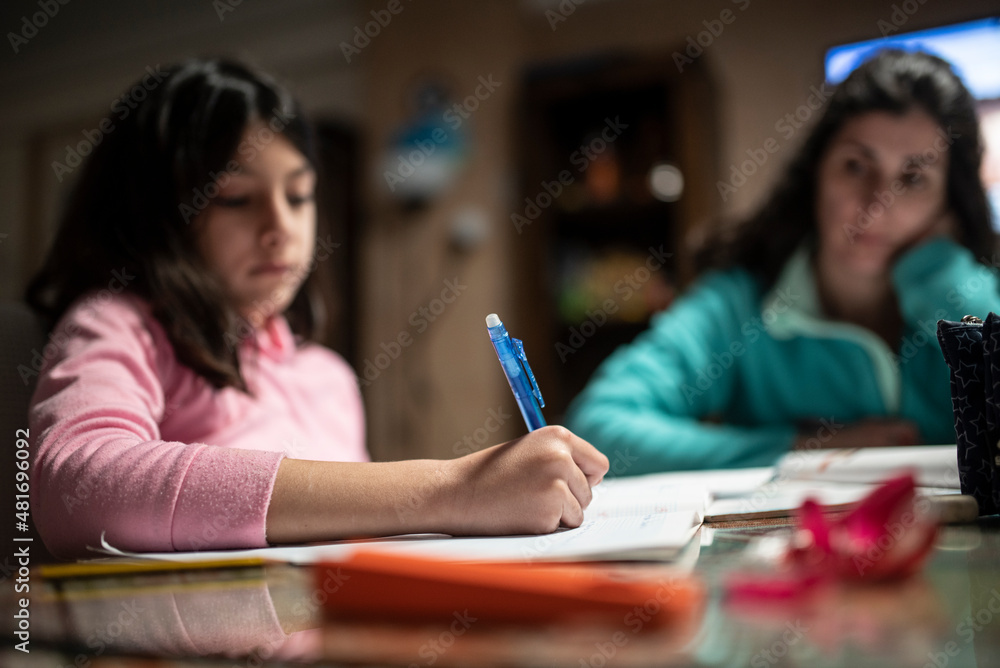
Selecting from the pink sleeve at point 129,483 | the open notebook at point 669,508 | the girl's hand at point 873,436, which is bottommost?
the girl's hand at point 873,436

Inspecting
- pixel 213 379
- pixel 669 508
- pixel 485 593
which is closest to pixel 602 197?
pixel 213 379

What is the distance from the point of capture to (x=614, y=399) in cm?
107

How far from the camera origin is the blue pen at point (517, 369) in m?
0.58

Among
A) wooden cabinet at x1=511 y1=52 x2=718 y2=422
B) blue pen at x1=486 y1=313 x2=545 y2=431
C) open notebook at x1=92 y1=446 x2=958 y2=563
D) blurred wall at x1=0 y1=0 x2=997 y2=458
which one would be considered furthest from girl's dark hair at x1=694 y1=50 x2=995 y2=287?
blurred wall at x1=0 y1=0 x2=997 y2=458

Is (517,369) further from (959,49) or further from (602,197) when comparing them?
(602,197)

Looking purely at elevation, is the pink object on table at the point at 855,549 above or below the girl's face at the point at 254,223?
below

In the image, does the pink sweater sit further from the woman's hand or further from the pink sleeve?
the woman's hand

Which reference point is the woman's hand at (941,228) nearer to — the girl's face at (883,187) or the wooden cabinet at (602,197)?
the girl's face at (883,187)

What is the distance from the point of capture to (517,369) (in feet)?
1.93

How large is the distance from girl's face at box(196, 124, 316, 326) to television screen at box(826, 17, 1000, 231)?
2.80ft

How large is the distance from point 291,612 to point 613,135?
2603 millimetres

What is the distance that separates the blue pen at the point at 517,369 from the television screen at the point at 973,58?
0.79 meters

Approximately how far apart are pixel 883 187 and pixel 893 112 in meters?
0.10

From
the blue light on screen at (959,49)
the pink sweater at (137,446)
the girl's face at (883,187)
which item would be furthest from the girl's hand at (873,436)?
the pink sweater at (137,446)
